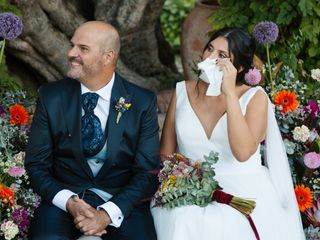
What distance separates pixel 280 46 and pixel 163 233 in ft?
8.41

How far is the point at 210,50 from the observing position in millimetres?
4551

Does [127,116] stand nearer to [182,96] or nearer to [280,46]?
[182,96]

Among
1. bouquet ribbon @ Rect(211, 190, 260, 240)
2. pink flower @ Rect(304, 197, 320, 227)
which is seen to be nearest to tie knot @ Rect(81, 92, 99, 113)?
bouquet ribbon @ Rect(211, 190, 260, 240)

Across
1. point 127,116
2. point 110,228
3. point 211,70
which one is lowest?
point 110,228

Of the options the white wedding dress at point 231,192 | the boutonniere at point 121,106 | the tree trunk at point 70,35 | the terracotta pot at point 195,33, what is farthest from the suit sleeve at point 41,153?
the terracotta pot at point 195,33

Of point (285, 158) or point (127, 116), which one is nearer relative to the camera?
point (127, 116)

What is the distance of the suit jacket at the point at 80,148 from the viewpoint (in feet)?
14.4

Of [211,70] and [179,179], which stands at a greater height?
[211,70]

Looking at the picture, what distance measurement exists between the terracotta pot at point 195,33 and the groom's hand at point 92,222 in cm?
298

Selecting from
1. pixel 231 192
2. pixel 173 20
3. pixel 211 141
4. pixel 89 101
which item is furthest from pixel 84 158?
pixel 173 20

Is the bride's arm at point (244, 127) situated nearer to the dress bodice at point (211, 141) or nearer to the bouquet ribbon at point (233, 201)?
the dress bodice at point (211, 141)

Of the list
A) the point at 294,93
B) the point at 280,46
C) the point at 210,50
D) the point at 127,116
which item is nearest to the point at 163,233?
the point at 127,116

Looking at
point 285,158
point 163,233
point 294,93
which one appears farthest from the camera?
point 294,93

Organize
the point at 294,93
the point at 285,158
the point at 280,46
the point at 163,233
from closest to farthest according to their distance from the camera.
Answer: the point at 163,233
the point at 285,158
the point at 294,93
the point at 280,46
